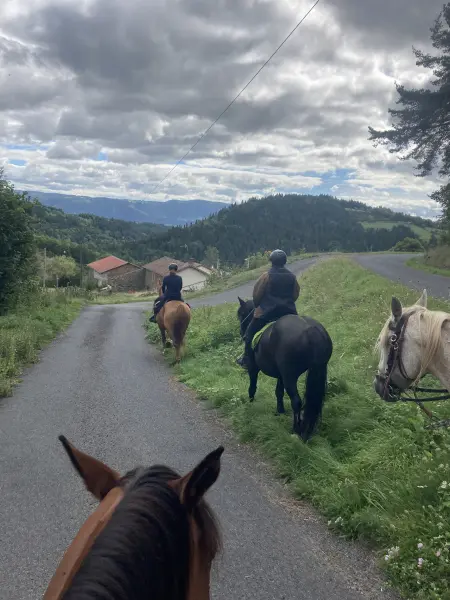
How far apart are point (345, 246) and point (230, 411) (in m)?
105

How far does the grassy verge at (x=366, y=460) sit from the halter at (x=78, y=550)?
9.36ft

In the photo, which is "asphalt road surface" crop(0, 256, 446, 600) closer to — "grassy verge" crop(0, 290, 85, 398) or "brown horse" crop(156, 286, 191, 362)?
"grassy verge" crop(0, 290, 85, 398)

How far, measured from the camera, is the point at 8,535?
4270mm

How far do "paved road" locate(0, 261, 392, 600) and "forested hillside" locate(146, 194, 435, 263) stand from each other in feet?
310

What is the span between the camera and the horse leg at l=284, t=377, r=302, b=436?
19.7 ft

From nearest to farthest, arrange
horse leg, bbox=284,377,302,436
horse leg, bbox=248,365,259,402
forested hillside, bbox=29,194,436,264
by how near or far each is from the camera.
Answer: horse leg, bbox=284,377,302,436 → horse leg, bbox=248,365,259,402 → forested hillside, bbox=29,194,436,264

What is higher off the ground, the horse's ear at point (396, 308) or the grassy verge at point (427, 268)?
the horse's ear at point (396, 308)

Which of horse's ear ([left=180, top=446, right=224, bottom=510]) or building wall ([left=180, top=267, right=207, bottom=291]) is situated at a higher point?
horse's ear ([left=180, top=446, right=224, bottom=510])

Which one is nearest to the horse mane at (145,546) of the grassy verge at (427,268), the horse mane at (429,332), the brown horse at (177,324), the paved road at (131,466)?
the paved road at (131,466)

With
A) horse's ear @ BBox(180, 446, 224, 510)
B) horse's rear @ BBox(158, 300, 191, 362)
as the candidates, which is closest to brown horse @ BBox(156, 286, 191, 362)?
horse's rear @ BBox(158, 300, 191, 362)

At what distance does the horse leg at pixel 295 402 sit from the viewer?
19.7ft

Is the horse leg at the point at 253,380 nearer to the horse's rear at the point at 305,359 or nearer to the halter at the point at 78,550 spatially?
the horse's rear at the point at 305,359

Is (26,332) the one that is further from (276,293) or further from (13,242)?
(276,293)

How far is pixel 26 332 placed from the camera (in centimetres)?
1295
